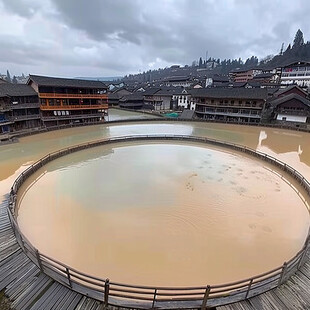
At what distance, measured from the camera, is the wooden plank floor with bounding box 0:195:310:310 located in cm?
613

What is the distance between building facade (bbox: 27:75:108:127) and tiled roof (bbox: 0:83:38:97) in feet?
2.82

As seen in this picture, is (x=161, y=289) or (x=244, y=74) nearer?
(x=161, y=289)

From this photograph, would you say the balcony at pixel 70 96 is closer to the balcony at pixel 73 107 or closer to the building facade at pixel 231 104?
the balcony at pixel 73 107

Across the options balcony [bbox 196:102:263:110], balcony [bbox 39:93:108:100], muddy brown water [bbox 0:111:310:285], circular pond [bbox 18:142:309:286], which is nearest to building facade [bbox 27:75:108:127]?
balcony [bbox 39:93:108:100]

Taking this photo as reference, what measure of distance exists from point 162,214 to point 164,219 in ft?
1.57

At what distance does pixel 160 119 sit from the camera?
42.2 meters

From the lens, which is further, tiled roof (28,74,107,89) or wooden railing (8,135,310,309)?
tiled roof (28,74,107,89)

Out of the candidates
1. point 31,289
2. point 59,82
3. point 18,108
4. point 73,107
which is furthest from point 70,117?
point 31,289

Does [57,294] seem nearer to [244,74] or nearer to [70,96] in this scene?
[70,96]

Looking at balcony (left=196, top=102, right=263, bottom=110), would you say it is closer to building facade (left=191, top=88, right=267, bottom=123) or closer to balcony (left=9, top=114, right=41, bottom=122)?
building facade (left=191, top=88, right=267, bottom=123)

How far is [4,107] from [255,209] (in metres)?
30.5

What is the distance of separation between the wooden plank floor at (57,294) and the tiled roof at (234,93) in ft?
114

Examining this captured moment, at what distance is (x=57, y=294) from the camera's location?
638 cm

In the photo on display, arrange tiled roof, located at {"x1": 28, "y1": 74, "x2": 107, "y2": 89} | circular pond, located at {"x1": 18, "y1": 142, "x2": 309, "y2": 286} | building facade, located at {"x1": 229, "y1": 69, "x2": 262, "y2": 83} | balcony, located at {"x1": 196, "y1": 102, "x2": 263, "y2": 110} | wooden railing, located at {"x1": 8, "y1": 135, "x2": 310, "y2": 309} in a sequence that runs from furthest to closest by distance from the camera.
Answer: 1. building facade, located at {"x1": 229, "y1": 69, "x2": 262, "y2": 83}
2. balcony, located at {"x1": 196, "y1": 102, "x2": 263, "y2": 110}
3. tiled roof, located at {"x1": 28, "y1": 74, "x2": 107, "y2": 89}
4. circular pond, located at {"x1": 18, "y1": 142, "x2": 309, "y2": 286}
5. wooden railing, located at {"x1": 8, "y1": 135, "x2": 310, "y2": 309}
